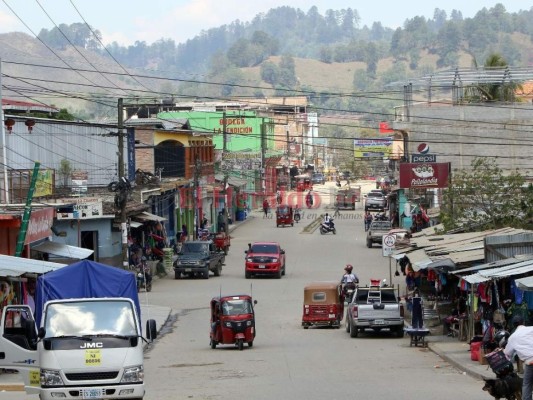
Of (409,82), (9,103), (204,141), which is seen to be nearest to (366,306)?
(409,82)

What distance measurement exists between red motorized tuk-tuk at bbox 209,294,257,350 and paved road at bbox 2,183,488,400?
12.0 inches

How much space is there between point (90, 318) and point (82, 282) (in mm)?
8111

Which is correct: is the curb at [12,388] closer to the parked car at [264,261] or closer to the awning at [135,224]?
the awning at [135,224]

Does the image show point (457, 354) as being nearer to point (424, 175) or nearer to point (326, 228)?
point (424, 175)

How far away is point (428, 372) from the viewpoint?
87.2ft

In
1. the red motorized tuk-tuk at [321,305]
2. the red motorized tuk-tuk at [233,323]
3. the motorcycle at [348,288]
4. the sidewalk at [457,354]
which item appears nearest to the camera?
the sidewalk at [457,354]

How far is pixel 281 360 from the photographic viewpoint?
29672mm

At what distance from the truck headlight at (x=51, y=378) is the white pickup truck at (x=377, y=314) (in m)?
17.1

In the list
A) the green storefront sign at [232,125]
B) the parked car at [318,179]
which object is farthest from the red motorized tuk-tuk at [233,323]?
the parked car at [318,179]

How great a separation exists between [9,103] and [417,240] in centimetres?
3661

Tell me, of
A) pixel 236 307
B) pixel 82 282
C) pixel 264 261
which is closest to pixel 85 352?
pixel 82 282

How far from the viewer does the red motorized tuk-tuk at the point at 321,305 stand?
38688mm

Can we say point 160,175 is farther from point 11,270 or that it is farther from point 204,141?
point 11,270

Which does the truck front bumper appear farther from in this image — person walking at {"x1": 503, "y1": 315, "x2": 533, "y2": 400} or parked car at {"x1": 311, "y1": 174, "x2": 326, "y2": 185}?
parked car at {"x1": 311, "y1": 174, "x2": 326, "y2": 185}
